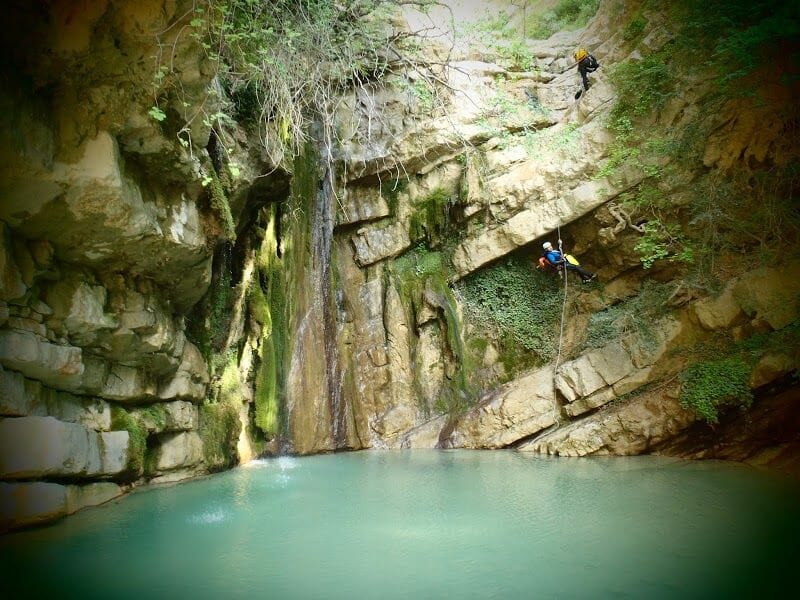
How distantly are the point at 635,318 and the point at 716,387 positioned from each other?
7.00ft

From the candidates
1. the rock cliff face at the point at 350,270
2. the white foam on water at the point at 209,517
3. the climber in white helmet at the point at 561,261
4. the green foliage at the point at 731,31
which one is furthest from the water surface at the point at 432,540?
the green foliage at the point at 731,31

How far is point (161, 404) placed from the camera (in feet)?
22.8

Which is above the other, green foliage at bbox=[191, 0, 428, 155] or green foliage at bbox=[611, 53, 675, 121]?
green foliage at bbox=[611, 53, 675, 121]

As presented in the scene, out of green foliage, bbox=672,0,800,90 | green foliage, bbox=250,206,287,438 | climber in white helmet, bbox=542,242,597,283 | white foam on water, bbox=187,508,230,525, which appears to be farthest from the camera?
climber in white helmet, bbox=542,242,597,283

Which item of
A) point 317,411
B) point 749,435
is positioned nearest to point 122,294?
point 317,411

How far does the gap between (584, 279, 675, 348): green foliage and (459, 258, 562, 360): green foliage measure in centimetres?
106

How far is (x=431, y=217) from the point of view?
12461 mm

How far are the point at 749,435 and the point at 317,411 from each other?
25.3 feet

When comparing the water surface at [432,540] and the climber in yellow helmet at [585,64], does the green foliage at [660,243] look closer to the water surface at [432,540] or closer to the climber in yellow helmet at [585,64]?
the climber in yellow helmet at [585,64]

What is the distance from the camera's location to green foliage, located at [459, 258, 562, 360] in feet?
37.7

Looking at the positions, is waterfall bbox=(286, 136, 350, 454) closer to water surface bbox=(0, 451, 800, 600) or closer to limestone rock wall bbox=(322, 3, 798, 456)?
limestone rock wall bbox=(322, 3, 798, 456)

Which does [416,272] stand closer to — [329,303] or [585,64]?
[329,303]

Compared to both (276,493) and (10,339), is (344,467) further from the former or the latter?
(10,339)

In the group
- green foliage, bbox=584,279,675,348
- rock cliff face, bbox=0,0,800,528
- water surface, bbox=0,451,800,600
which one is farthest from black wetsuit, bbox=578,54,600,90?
water surface, bbox=0,451,800,600
